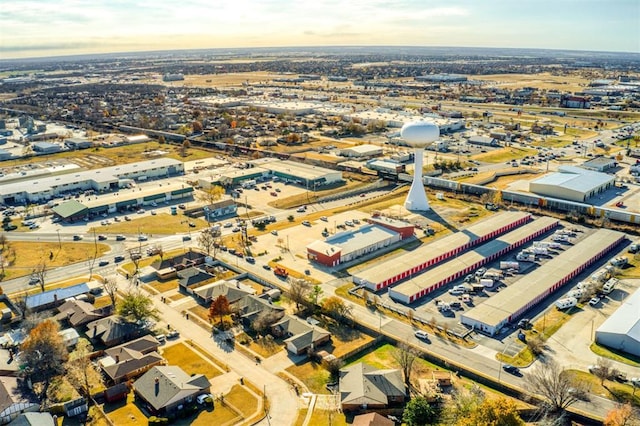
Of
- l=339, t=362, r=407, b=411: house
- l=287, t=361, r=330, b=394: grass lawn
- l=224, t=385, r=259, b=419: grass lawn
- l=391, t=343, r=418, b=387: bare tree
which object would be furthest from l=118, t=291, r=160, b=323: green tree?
l=391, t=343, r=418, b=387: bare tree

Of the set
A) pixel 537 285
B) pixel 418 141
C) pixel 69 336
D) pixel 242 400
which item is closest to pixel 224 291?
pixel 69 336

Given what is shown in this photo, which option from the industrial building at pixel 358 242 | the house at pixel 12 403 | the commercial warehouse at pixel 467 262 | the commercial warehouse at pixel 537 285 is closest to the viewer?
the house at pixel 12 403

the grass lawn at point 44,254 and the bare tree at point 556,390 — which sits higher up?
the bare tree at point 556,390

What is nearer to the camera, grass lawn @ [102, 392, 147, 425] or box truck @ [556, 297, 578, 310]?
grass lawn @ [102, 392, 147, 425]

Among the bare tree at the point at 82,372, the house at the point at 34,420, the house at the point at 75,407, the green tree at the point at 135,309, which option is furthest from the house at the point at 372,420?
the green tree at the point at 135,309

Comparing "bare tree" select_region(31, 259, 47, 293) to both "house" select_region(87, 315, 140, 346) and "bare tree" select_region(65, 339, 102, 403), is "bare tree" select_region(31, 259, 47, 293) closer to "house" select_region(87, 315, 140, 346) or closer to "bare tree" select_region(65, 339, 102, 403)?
"house" select_region(87, 315, 140, 346)

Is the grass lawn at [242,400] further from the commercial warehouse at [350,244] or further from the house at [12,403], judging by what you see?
the commercial warehouse at [350,244]

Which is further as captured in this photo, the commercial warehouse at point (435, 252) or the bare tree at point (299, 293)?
the commercial warehouse at point (435, 252)
